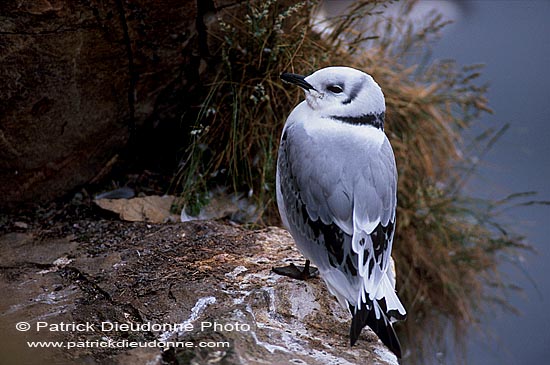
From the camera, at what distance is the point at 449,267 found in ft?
10.6

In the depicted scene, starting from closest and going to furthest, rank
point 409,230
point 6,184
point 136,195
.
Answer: point 6,184 → point 136,195 → point 409,230

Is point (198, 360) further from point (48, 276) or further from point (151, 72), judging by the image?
point (151, 72)

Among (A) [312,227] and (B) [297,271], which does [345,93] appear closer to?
(A) [312,227]

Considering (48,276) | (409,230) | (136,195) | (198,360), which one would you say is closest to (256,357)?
(198,360)

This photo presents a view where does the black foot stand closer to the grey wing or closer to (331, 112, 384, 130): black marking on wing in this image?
the grey wing

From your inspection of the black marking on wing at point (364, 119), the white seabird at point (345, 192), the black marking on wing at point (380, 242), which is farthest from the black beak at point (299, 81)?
the black marking on wing at point (380, 242)

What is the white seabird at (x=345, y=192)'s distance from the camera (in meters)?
1.81

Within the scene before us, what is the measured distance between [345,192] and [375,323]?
0.35 m

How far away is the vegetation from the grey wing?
81 cm

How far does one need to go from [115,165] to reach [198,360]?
1343 millimetres

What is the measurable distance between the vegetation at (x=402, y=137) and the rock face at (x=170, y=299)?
47cm

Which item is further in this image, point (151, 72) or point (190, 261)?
point (151, 72)

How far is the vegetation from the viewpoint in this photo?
→ 9.14 ft

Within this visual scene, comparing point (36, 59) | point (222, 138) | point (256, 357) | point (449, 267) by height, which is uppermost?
point (36, 59)
